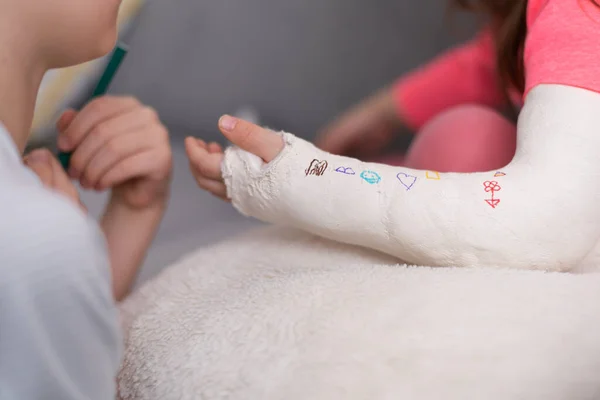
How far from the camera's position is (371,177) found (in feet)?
1.54

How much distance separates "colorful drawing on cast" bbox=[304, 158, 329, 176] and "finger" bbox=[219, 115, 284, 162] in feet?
0.10

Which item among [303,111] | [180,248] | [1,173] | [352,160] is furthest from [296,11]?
[1,173]

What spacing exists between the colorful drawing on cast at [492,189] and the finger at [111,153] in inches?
12.0

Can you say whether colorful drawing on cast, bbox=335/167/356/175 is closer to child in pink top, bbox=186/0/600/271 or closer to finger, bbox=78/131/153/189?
child in pink top, bbox=186/0/600/271

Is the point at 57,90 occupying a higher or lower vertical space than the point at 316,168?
lower

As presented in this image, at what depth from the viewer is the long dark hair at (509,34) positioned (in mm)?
613

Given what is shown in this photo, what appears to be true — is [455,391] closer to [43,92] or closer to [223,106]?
[43,92]

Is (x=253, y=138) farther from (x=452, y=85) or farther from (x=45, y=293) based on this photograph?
(x=452, y=85)

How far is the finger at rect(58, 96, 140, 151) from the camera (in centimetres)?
58

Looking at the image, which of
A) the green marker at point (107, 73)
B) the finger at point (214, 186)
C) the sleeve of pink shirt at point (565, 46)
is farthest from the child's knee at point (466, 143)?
the green marker at point (107, 73)

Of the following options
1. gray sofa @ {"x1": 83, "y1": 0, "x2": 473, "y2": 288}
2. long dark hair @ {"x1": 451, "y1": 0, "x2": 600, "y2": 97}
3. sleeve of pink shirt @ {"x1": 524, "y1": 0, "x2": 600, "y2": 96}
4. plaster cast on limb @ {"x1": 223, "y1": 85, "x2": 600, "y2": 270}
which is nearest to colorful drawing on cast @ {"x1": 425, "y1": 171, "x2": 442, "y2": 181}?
plaster cast on limb @ {"x1": 223, "y1": 85, "x2": 600, "y2": 270}

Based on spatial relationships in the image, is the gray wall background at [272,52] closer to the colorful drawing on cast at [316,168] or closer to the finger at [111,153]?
the finger at [111,153]

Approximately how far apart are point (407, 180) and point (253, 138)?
0.12m

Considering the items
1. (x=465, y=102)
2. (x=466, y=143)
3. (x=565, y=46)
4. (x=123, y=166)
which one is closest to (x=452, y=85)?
(x=465, y=102)
